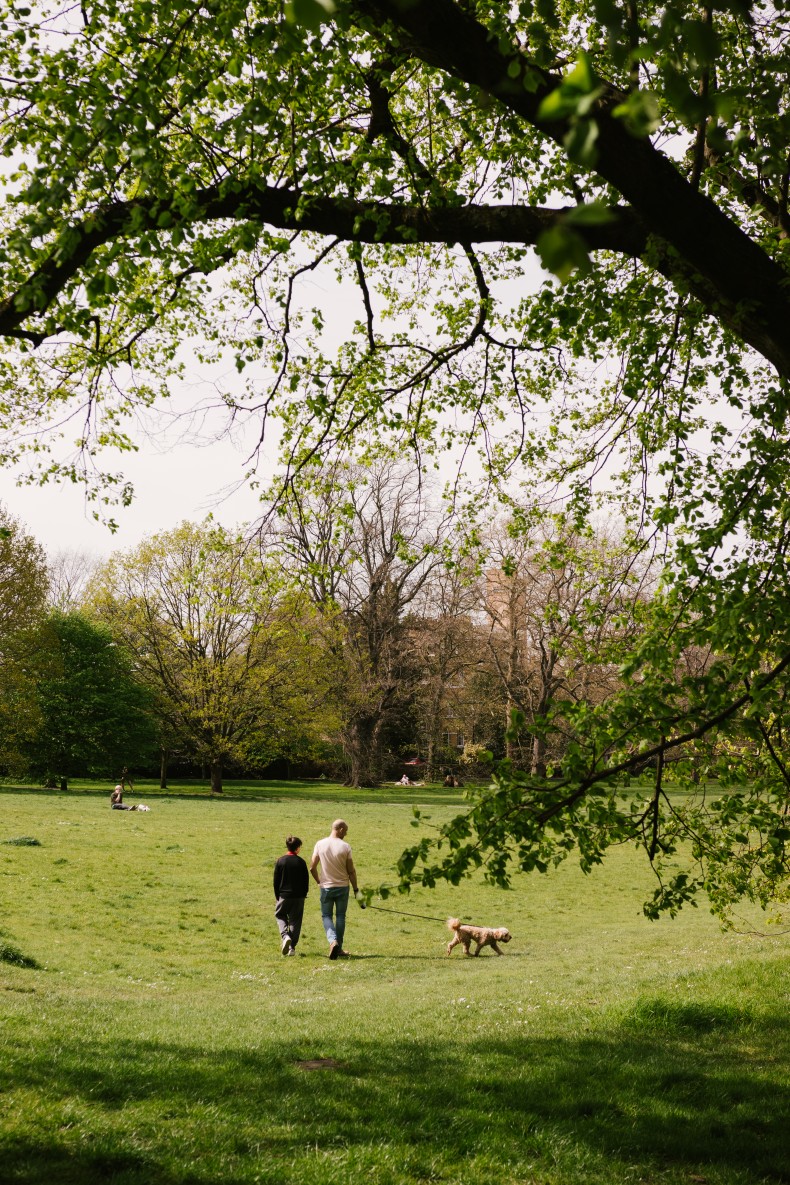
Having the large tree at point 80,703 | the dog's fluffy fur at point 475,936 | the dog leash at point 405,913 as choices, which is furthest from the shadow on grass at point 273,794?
the dog's fluffy fur at point 475,936

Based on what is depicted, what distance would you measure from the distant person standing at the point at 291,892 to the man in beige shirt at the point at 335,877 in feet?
0.86

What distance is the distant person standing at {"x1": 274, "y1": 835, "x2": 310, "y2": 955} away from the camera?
15102 millimetres

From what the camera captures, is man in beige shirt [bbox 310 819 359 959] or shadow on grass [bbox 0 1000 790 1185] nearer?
shadow on grass [bbox 0 1000 790 1185]

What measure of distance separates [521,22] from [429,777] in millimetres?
57136

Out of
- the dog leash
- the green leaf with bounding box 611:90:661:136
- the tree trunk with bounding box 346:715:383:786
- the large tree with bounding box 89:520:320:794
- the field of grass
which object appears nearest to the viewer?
the green leaf with bounding box 611:90:661:136

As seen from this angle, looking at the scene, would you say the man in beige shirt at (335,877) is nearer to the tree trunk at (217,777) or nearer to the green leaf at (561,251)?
the green leaf at (561,251)

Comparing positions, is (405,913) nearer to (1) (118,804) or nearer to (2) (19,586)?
(1) (118,804)

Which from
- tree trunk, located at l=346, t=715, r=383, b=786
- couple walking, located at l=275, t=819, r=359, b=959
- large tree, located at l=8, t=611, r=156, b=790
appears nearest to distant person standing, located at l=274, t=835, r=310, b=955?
couple walking, located at l=275, t=819, r=359, b=959

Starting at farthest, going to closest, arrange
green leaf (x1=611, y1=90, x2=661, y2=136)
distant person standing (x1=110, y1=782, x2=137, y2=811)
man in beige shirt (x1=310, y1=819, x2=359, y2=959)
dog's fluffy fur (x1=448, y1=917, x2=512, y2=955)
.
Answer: distant person standing (x1=110, y1=782, x2=137, y2=811), dog's fluffy fur (x1=448, y1=917, x2=512, y2=955), man in beige shirt (x1=310, y1=819, x2=359, y2=959), green leaf (x1=611, y1=90, x2=661, y2=136)

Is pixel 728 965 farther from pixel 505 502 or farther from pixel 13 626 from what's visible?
pixel 13 626

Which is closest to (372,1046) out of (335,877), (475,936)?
(335,877)

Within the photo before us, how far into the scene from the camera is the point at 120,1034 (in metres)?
8.83

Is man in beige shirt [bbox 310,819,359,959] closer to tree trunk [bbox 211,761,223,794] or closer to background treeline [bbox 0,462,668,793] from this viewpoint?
background treeline [bbox 0,462,668,793]

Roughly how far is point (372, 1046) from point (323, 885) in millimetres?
6196
